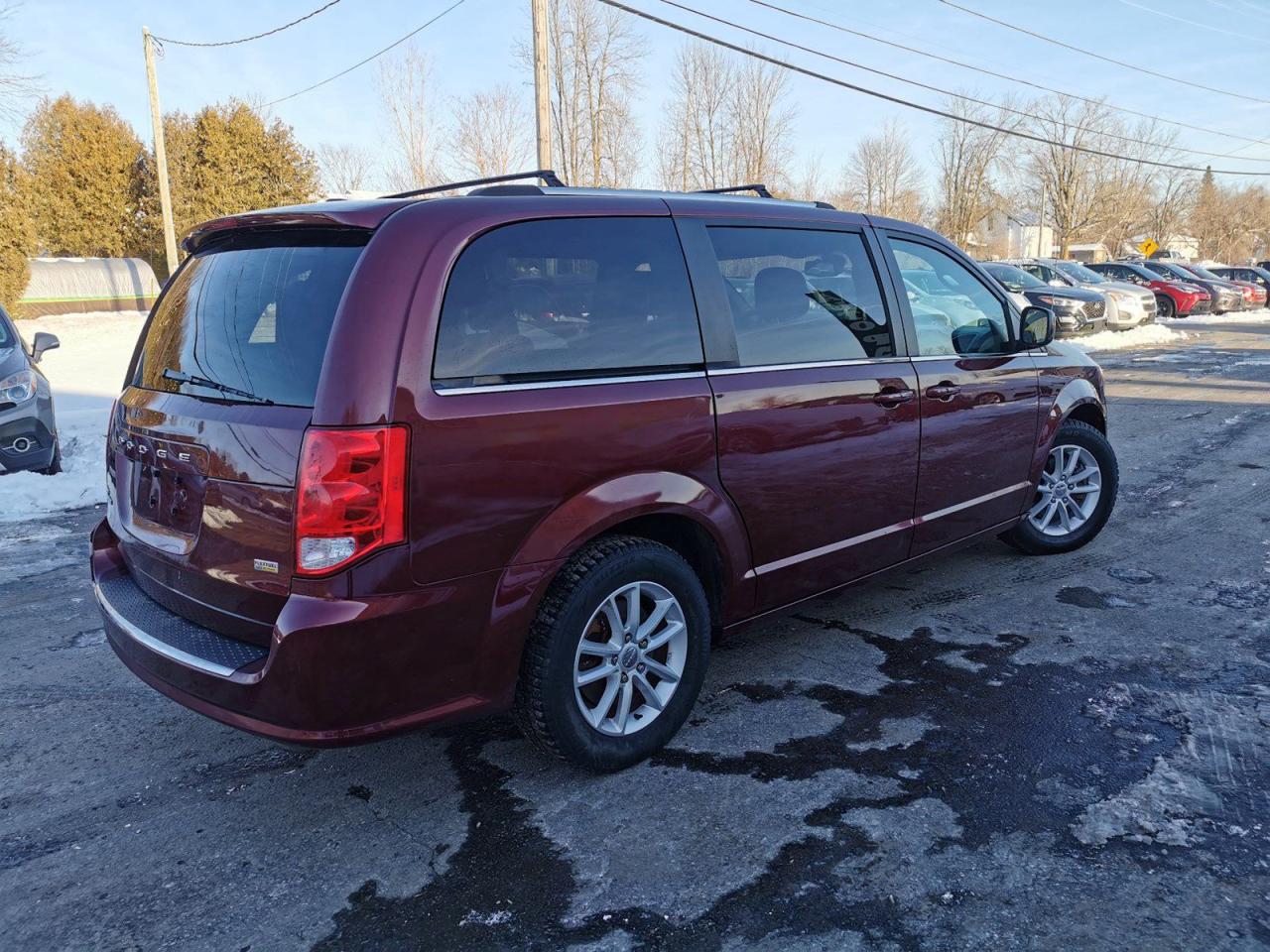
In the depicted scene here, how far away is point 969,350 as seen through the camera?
14.0 ft

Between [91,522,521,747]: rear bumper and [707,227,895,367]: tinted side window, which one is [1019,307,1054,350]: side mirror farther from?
[91,522,521,747]: rear bumper

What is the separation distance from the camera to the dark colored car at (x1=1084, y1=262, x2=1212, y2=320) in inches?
1029

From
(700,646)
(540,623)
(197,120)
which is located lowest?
(700,646)

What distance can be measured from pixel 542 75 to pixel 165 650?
1339 cm

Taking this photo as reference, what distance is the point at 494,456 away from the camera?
254 centimetres

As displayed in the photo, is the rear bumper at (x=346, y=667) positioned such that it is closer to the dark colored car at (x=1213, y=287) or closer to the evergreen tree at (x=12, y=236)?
the evergreen tree at (x=12, y=236)

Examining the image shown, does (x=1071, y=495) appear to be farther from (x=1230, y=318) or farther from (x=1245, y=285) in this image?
(x=1245, y=285)

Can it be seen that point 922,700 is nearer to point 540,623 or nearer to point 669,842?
point 669,842

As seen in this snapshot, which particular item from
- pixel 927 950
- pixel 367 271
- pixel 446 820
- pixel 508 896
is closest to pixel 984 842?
pixel 927 950

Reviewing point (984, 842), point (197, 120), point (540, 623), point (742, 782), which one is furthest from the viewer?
point (197, 120)

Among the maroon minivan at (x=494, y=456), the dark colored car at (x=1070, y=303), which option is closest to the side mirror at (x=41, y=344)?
the maroon minivan at (x=494, y=456)

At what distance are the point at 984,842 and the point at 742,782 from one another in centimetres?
74

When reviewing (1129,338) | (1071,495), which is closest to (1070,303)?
(1129,338)

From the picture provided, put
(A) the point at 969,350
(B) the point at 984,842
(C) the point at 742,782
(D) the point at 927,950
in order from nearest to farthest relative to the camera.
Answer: (D) the point at 927,950 → (B) the point at 984,842 → (C) the point at 742,782 → (A) the point at 969,350
